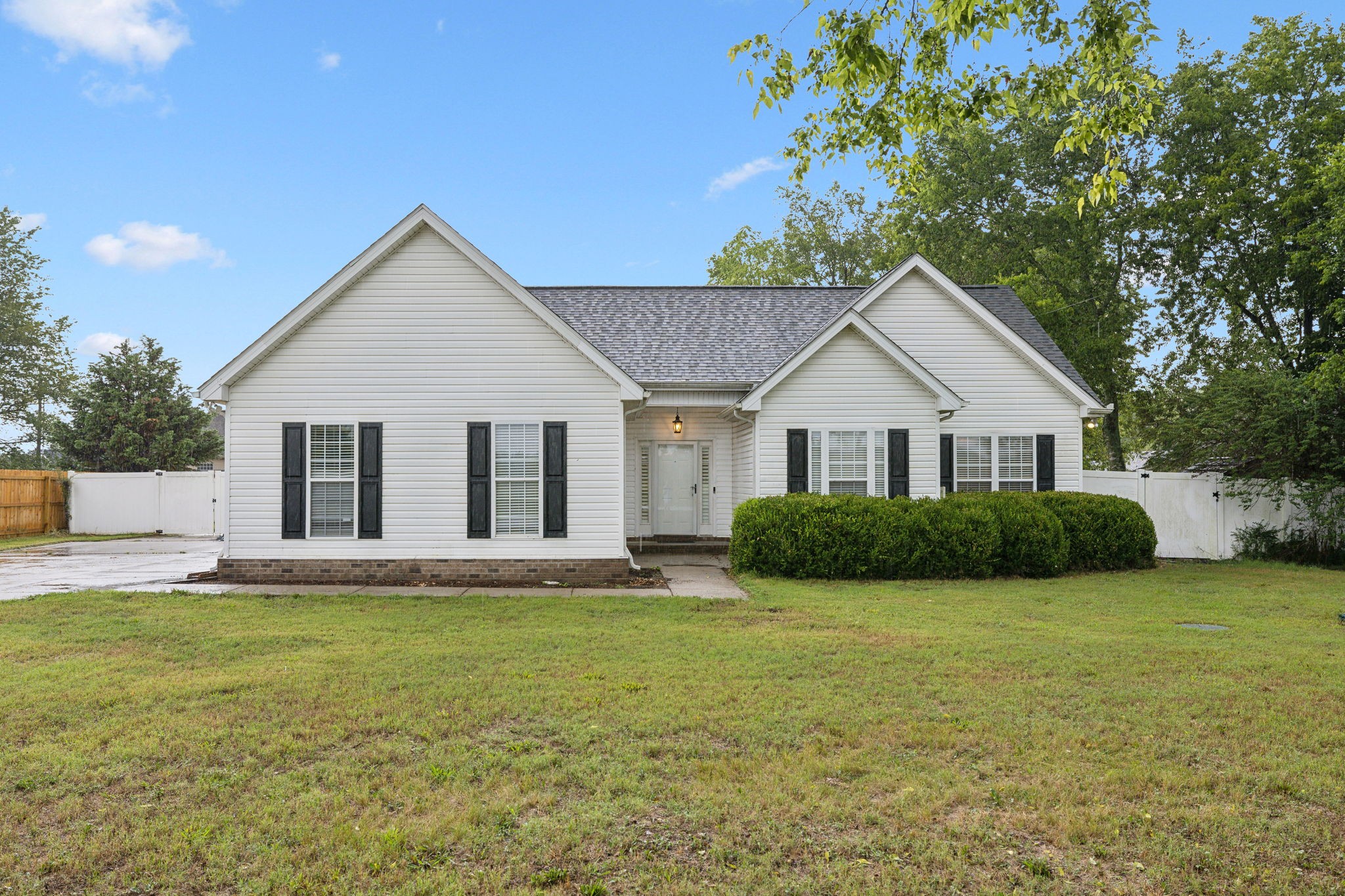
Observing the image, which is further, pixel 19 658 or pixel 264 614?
pixel 264 614

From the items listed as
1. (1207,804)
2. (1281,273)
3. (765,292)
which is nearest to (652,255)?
(765,292)

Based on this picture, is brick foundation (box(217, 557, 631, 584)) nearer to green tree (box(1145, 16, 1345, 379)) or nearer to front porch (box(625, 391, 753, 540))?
front porch (box(625, 391, 753, 540))

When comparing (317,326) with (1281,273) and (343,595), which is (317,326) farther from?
(1281,273)

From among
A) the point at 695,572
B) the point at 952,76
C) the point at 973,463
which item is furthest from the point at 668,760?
the point at 973,463

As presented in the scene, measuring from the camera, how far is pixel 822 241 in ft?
123

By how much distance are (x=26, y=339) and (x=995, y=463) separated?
38.1 m

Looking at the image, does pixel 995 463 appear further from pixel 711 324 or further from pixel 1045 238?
pixel 1045 238

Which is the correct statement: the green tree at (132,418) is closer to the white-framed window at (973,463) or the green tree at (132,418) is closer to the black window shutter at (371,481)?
the black window shutter at (371,481)

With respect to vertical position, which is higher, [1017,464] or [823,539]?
[1017,464]

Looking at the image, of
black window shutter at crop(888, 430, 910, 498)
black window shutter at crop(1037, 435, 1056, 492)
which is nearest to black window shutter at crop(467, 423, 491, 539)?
black window shutter at crop(888, 430, 910, 498)

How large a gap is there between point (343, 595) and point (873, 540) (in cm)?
794

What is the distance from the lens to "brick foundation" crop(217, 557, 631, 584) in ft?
39.5

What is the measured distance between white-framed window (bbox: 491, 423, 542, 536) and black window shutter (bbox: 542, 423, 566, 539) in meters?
0.09

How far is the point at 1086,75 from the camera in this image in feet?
21.7
